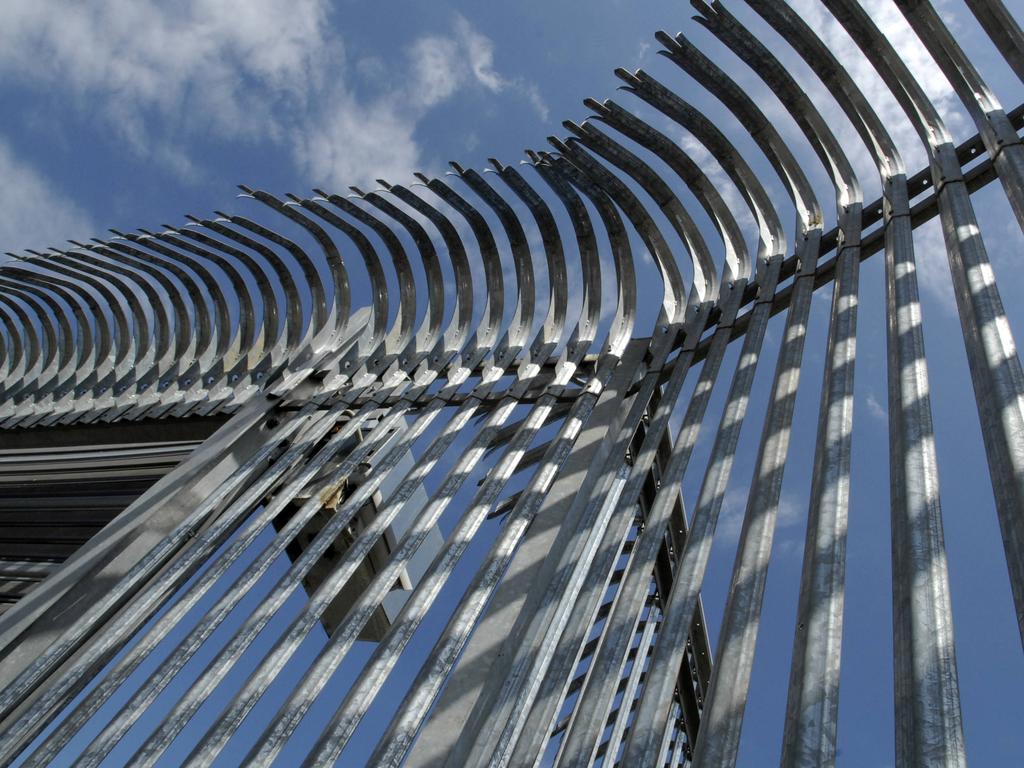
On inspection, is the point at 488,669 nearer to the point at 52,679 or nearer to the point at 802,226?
the point at 52,679

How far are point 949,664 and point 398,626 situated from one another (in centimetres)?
224

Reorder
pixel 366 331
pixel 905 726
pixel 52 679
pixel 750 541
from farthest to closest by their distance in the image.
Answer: pixel 366 331, pixel 52 679, pixel 750 541, pixel 905 726

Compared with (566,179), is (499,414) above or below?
below

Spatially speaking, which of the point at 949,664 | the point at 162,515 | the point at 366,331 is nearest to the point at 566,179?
the point at 366,331

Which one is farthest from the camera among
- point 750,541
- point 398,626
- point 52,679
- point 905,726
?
point 52,679

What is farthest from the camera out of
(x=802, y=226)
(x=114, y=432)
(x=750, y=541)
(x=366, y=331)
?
(x=114, y=432)

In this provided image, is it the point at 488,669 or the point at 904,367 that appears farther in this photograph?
the point at 488,669

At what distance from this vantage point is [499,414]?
5.42 meters

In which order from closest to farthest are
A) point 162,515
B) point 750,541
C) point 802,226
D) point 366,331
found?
1. point 750,541
2. point 802,226
3. point 162,515
4. point 366,331

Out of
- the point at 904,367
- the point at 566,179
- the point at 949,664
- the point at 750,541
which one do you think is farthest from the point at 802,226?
the point at 949,664

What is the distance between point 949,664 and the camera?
1.97m

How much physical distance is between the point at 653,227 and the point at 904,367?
10.8ft

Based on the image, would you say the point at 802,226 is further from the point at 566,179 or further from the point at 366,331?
the point at 366,331

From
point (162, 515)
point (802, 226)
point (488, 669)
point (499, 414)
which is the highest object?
point (802, 226)
